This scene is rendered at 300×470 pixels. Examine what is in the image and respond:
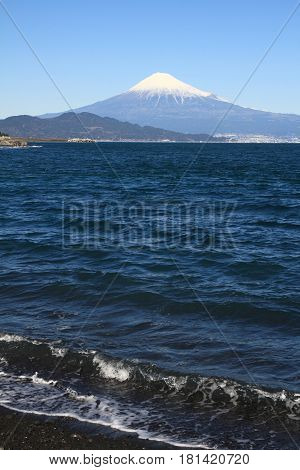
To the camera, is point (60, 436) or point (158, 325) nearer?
point (60, 436)

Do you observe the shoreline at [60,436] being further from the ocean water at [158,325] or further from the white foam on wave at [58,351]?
the white foam on wave at [58,351]

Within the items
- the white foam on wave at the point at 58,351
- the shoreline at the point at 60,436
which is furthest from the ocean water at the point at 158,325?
the shoreline at the point at 60,436

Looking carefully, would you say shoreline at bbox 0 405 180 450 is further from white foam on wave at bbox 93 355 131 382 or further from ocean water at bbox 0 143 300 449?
white foam on wave at bbox 93 355 131 382

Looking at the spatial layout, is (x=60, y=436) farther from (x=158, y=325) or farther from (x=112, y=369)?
(x=158, y=325)

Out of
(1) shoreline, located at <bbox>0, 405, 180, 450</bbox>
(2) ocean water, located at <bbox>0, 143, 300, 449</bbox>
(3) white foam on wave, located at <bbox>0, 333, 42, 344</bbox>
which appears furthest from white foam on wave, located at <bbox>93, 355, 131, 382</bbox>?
(1) shoreline, located at <bbox>0, 405, 180, 450</bbox>

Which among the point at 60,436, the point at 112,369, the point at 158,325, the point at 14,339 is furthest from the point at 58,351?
the point at 60,436

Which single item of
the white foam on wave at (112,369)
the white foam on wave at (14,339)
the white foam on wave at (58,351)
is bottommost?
the white foam on wave at (112,369)
